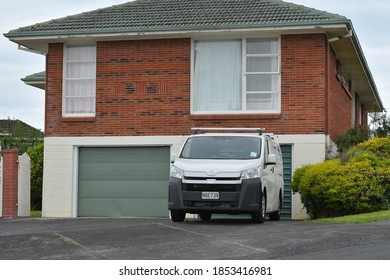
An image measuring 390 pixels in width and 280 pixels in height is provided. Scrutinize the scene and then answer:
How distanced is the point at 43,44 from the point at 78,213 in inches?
196

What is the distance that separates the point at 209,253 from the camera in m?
11.8

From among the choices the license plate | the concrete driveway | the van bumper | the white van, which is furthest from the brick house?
the concrete driveway

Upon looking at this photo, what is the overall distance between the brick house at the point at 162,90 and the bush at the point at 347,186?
2.40 meters

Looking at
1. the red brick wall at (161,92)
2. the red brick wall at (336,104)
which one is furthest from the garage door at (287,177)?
the red brick wall at (336,104)

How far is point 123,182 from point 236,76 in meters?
4.29

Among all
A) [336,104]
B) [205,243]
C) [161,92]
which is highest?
[161,92]

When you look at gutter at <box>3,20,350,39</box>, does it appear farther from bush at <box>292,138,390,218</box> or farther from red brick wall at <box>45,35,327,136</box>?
bush at <box>292,138,390,218</box>

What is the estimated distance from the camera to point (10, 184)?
23.4 m

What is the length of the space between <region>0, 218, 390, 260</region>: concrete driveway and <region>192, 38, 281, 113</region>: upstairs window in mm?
7251

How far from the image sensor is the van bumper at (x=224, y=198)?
639 inches

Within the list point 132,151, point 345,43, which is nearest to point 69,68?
point 132,151

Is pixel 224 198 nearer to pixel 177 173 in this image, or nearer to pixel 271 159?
pixel 177 173

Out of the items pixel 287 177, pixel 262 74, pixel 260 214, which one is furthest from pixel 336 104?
pixel 260 214

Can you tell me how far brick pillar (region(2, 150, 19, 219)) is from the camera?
2322 centimetres
